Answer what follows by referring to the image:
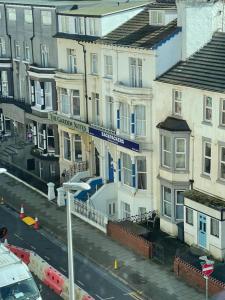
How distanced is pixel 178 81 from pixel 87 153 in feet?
38.8

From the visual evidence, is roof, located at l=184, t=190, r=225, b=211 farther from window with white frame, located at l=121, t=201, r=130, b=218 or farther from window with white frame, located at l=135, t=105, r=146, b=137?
window with white frame, located at l=121, t=201, r=130, b=218

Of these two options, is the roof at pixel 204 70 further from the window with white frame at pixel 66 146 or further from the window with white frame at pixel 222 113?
the window with white frame at pixel 66 146

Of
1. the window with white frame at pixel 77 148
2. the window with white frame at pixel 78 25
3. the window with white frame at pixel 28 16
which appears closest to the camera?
the window with white frame at pixel 78 25

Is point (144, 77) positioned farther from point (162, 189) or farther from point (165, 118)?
point (162, 189)

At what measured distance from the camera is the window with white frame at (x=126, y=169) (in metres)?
40.2

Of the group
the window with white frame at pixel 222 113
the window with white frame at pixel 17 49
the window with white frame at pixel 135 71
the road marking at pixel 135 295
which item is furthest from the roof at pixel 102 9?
the road marking at pixel 135 295

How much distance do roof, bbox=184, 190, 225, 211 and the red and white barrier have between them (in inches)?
335

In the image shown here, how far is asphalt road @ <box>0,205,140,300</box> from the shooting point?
32.2 metres

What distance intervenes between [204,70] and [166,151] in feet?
17.1

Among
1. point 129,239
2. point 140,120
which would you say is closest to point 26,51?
point 140,120

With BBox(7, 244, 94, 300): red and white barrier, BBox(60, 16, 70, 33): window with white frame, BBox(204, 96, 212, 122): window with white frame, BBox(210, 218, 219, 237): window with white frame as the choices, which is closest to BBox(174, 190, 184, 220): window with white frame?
BBox(210, 218, 219, 237): window with white frame

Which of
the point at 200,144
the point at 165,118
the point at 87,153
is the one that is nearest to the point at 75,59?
the point at 87,153

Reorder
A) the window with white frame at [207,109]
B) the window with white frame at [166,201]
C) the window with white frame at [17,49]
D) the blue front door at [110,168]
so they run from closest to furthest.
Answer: the window with white frame at [207,109]
the window with white frame at [166,201]
the blue front door at [110,168]
the window with white frame at [17,49]

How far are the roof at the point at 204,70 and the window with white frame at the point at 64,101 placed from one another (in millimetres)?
10068
